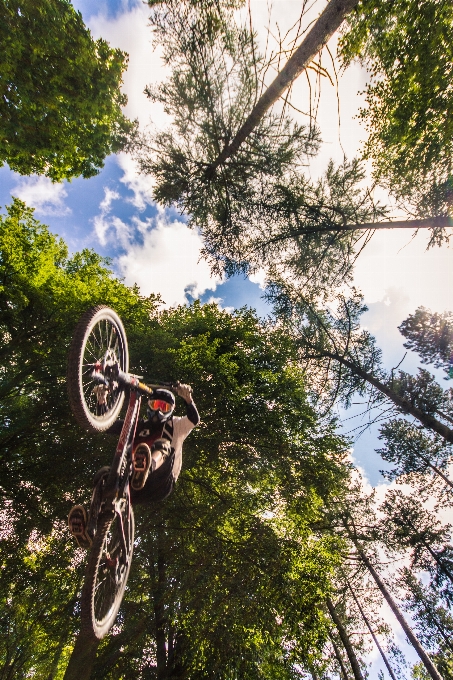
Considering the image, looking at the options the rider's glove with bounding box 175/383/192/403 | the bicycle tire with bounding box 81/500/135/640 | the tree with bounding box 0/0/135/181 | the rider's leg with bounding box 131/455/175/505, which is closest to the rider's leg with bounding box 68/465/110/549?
the bicycle tire with bounding box 81/500/135/640

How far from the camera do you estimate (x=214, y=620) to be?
6.85 m

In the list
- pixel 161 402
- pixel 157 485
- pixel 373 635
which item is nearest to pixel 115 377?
pixel 161 402

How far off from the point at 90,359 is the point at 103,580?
2857 mm

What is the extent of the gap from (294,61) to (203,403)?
29.1 feet

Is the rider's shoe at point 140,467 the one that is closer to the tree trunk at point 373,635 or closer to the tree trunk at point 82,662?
the tree trunk at point 82,662

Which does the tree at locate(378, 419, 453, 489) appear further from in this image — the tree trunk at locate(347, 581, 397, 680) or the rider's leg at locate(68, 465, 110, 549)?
the rider's leg at locate(68, 465, 110, 549)

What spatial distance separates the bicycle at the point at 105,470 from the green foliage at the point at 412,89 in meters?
7.79

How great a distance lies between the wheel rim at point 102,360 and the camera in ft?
12.1

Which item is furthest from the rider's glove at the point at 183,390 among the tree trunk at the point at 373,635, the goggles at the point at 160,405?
the tree trunk at the point at 373,635

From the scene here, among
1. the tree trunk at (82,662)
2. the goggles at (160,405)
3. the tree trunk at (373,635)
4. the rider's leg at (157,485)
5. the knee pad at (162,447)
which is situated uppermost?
the goggles at (160,405)

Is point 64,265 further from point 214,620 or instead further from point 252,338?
point 214,620

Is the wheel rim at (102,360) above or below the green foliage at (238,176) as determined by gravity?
below

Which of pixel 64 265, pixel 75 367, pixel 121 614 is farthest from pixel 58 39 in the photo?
pixel 121 614

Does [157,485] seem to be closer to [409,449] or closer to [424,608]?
[409,449]
